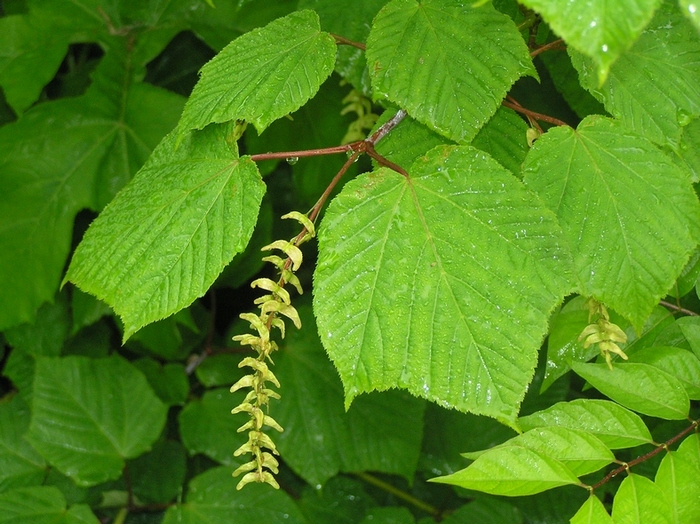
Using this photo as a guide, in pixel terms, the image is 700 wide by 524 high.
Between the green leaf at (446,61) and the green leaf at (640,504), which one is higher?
the green leaf at (446,61)

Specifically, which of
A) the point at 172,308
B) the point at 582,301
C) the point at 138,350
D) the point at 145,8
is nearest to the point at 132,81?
the point at 145,8

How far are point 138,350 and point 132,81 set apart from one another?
70 centimetres

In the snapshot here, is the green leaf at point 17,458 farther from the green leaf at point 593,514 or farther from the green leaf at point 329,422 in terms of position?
the green leaf at point 593,514

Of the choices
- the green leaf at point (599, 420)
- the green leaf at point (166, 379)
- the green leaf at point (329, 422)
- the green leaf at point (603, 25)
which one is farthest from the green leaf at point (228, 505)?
the green leaf at point (603, 25)

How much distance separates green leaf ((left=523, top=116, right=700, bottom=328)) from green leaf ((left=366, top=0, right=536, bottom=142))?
9 centimetres

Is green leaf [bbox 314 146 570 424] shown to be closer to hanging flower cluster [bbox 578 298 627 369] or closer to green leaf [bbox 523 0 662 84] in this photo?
hanging flower cluster [bbox 578 298 627 369]

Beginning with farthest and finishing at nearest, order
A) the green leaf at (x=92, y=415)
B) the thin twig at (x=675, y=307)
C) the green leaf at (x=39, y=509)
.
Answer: the green leaf at (x=92, y=415) < the green leaf at (x=39, y=509) < the thin twig at (x=675, y=307)

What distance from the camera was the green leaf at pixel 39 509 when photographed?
1.28 metres

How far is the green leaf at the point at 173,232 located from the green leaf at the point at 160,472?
0.89 m

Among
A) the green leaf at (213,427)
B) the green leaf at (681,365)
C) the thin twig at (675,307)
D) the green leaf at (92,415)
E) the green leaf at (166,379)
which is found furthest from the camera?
the green leaf at (166,379)

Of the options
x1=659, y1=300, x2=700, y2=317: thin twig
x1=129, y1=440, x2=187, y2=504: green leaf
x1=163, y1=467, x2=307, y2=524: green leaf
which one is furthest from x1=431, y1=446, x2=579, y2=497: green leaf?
x1=129, y1=440, x2=187, y2=504: green leaf

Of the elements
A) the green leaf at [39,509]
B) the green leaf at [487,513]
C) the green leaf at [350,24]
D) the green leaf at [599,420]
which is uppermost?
the green leaf at [350,24]

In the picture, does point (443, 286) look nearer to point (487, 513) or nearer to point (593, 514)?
point (593, 514)

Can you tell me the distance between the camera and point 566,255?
2.34 feet
